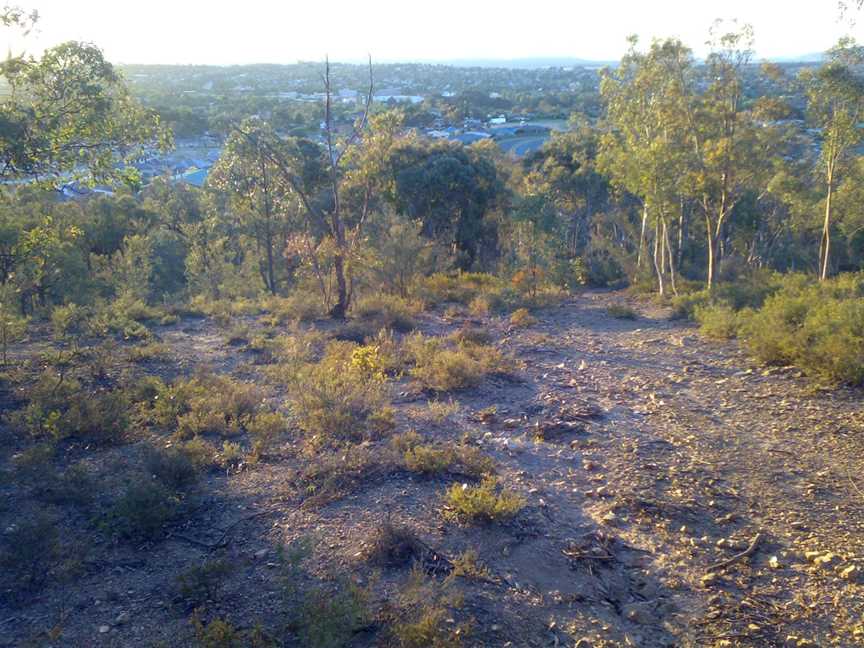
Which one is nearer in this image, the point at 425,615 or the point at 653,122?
the point at 425,615

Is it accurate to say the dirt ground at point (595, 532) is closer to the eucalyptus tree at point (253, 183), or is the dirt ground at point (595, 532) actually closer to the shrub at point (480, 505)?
the shrub at point (480, 505)

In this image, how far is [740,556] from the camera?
15.0ft

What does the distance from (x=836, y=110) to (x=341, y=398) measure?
39.0ft

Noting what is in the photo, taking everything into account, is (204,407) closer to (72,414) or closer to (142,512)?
(72,414)

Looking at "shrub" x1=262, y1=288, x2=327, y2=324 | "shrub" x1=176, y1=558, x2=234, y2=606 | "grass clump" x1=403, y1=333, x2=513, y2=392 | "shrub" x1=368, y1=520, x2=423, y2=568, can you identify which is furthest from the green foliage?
"shrub" x1=262, y1=288, x2=327, y2=324

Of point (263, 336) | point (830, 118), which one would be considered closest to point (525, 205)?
point (830, 118)

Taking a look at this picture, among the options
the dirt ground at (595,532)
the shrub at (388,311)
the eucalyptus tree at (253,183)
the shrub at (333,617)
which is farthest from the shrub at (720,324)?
the eucalyptus tree at (253,183)

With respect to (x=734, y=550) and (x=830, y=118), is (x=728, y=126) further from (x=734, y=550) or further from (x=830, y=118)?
(x=734, y=550)

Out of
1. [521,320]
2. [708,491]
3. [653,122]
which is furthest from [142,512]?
[653,122]

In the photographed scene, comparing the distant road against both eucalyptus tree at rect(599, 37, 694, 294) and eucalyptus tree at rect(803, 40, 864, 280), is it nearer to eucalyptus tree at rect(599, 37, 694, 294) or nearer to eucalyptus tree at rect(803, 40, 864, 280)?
eucalyptus tree at rect(599, 37, 694, 294)

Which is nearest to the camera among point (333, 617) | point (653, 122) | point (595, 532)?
point (333, 617)

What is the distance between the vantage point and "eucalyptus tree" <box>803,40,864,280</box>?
40.4 ft

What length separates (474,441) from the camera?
650 centimetres

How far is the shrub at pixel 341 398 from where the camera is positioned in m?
6.52
